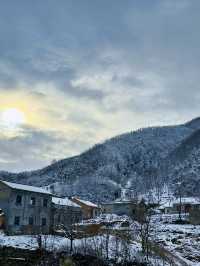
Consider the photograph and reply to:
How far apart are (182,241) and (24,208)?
2195 cm

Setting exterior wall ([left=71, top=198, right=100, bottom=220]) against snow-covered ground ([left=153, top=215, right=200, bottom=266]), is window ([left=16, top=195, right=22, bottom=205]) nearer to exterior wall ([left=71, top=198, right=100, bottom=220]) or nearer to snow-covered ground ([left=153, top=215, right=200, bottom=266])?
snow-covered ground ([left=153, top=215, right=200, bottom=266])

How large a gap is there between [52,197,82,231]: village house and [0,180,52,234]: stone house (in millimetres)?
5743

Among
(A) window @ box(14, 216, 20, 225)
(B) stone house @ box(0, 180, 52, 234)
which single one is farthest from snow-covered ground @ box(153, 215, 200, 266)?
(A) window @ box(14, 216, 20, 225)

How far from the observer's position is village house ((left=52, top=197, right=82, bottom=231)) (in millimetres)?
70325

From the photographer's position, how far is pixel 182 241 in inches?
2095

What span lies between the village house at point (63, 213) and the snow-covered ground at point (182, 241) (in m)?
15.4

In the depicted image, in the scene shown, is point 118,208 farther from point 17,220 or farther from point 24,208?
point 17,220

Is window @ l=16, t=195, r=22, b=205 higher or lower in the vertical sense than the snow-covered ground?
higher

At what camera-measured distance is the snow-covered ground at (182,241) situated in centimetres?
4597

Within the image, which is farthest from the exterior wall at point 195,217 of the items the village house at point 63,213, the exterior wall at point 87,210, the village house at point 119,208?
the village house at point 119,208

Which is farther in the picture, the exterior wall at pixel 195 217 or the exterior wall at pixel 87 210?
the exterior wall at pixel 87 210

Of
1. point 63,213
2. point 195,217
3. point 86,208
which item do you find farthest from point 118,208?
point 63,213

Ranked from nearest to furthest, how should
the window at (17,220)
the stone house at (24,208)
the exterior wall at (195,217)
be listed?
the stone house at (24,208)
the window at (17,220)
the exterior wall at (195,217)

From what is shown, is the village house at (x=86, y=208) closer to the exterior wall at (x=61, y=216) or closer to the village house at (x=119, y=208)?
the village house at (x=119, y=208)
